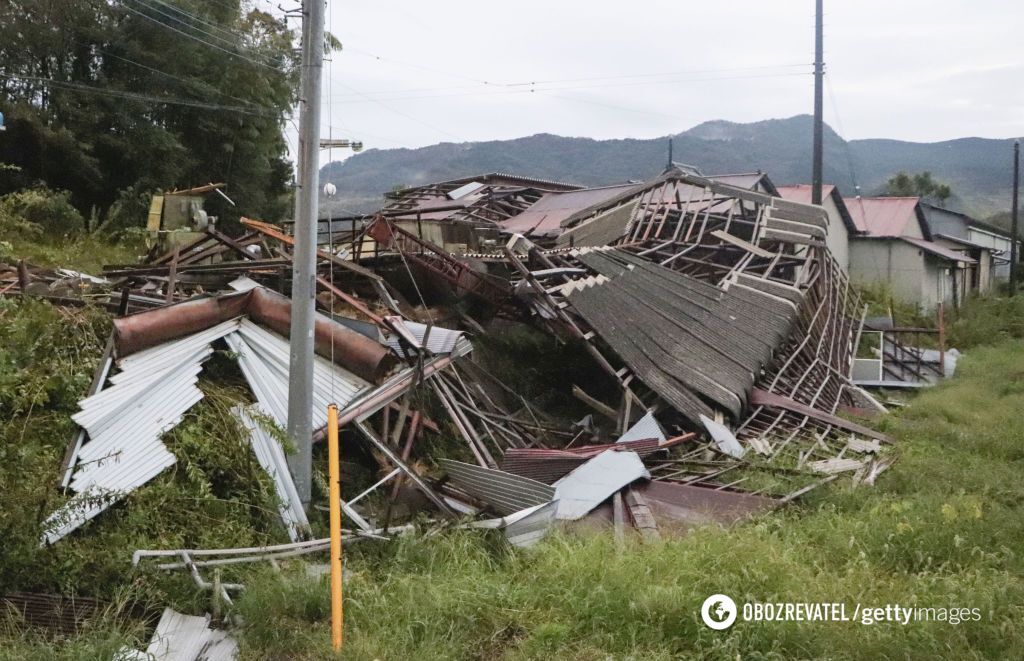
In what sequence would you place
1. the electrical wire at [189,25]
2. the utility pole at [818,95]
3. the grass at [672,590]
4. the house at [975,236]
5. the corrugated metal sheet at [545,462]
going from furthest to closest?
the house at [975,236] < the electrical wire at [189,25] < the utility pole at [818,95] < the corrugated metal sheet at [545,462] < the grass at [672,590]

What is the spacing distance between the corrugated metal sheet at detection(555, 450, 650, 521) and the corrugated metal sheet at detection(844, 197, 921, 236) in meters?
19.8

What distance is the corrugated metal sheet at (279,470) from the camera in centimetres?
616

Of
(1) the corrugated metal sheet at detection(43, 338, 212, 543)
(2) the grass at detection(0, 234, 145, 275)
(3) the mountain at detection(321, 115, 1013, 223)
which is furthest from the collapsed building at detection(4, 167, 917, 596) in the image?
(3) the mountain at detection(321, 115, 1013, 223)

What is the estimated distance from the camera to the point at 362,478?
7199mm

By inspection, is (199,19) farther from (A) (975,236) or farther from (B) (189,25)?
(A) (975,236)

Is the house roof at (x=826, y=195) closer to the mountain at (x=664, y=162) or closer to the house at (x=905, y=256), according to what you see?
the house at (x=905, y=256)

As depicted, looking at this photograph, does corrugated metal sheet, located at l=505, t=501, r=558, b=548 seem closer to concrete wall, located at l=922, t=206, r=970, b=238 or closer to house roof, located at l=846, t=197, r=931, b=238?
house roof, located at l=846, t=197, r=931, b=238

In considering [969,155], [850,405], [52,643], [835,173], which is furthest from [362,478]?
[969,155]

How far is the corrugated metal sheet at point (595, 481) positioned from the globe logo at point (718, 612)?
195 centimetres

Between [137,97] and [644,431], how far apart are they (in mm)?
17636

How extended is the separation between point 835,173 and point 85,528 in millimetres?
61912

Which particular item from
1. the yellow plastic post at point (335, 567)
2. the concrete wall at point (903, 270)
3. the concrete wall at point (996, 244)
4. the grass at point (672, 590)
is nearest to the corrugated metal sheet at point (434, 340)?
the grass at point (672, 590)

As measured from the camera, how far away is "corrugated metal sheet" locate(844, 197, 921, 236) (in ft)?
78.6

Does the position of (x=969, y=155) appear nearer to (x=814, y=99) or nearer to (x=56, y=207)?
(x=814, y=99)
